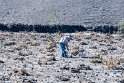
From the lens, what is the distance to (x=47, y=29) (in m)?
56.8

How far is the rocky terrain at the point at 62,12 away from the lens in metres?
65.9

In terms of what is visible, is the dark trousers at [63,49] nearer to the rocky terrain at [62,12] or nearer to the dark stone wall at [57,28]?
the dark stone wall at [57,28]

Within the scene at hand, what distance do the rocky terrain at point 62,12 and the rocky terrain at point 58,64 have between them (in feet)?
64.2

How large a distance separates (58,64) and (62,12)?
132 feet

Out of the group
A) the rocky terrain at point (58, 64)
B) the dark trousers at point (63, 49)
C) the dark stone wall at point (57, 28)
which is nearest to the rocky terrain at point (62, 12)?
the dark stone wall at point (57, 28)

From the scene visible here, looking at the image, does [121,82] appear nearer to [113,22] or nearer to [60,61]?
[60,61]

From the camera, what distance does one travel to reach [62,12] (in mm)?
69188

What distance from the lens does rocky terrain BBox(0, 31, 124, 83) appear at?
23.9 m

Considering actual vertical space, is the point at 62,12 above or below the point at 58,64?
below

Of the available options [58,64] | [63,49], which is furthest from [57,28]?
[58,64]

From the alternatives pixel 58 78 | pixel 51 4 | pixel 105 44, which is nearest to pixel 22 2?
pixel 51 4

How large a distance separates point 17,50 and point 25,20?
30072 mm

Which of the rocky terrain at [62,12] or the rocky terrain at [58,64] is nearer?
the rocky terrain at [58,64]

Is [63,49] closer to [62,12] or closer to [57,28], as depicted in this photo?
[57,28]
